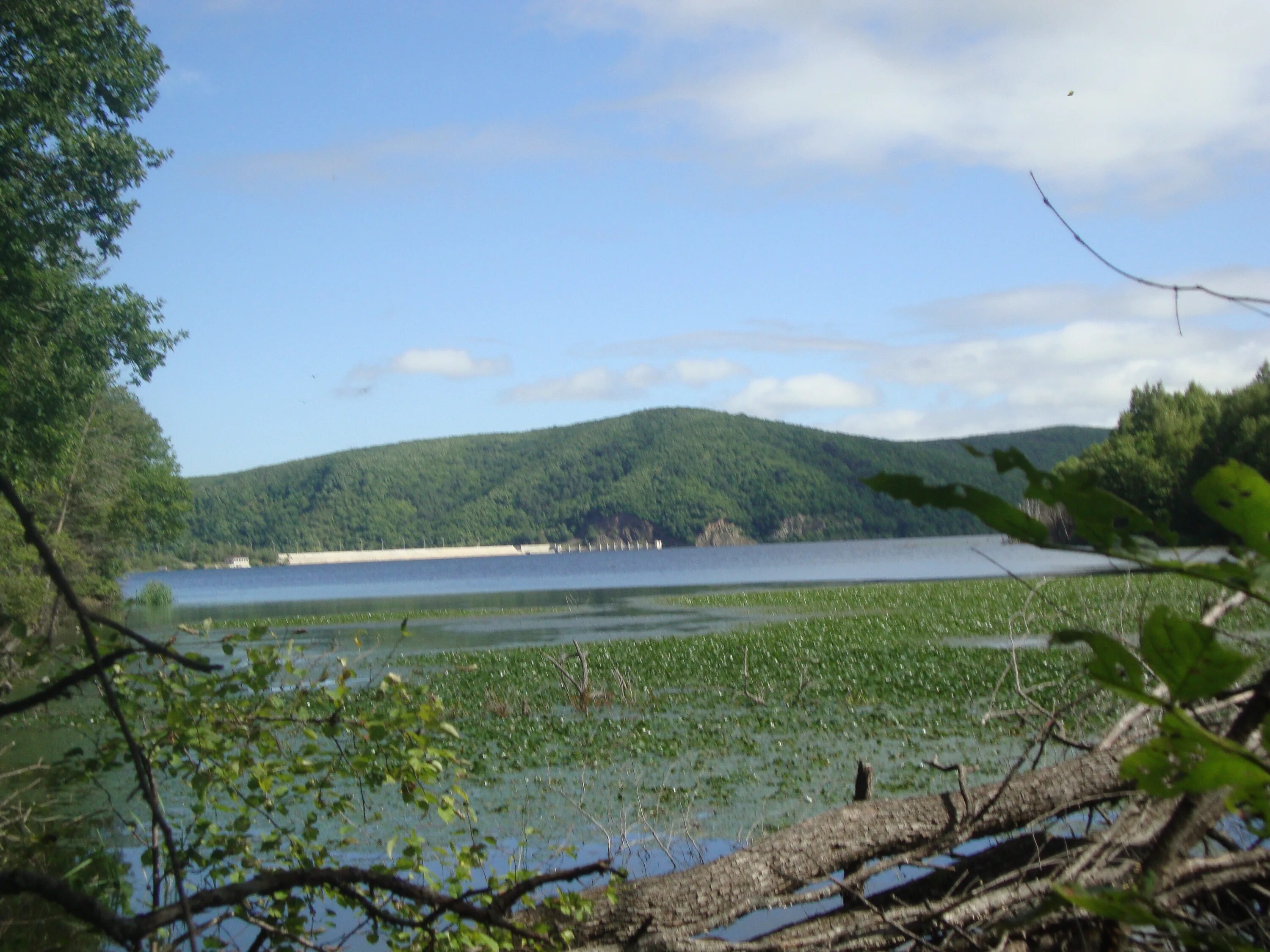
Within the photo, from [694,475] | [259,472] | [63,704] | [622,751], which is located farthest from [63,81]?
[259,472]

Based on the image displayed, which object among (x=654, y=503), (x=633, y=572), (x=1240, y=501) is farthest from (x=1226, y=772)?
(x=654, y=503)

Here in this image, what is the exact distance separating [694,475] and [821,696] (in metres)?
168

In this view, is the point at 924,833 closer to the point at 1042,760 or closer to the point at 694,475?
the point at 1042,760

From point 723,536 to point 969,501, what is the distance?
17617 cm

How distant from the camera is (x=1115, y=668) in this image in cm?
73

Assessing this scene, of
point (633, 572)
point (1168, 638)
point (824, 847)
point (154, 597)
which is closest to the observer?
point (1168, 638)

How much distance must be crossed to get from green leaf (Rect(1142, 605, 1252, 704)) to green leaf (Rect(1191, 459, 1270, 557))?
0.27 ft

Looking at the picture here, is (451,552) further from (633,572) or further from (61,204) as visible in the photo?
(61,204)

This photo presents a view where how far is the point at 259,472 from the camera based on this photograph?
19988 cm

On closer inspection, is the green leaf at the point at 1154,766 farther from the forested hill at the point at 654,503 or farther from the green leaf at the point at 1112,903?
the forested hill at the point at 654,503

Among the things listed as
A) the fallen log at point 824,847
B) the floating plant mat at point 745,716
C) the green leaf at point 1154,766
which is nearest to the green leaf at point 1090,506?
the green leaf at point 1154,766

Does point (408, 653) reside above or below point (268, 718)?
below

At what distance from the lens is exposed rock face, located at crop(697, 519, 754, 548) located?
174875 mm

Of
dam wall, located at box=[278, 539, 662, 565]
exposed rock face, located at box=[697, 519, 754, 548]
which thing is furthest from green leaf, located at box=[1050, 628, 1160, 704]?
dam wall, located at box=[278, 539, 662, 565]
